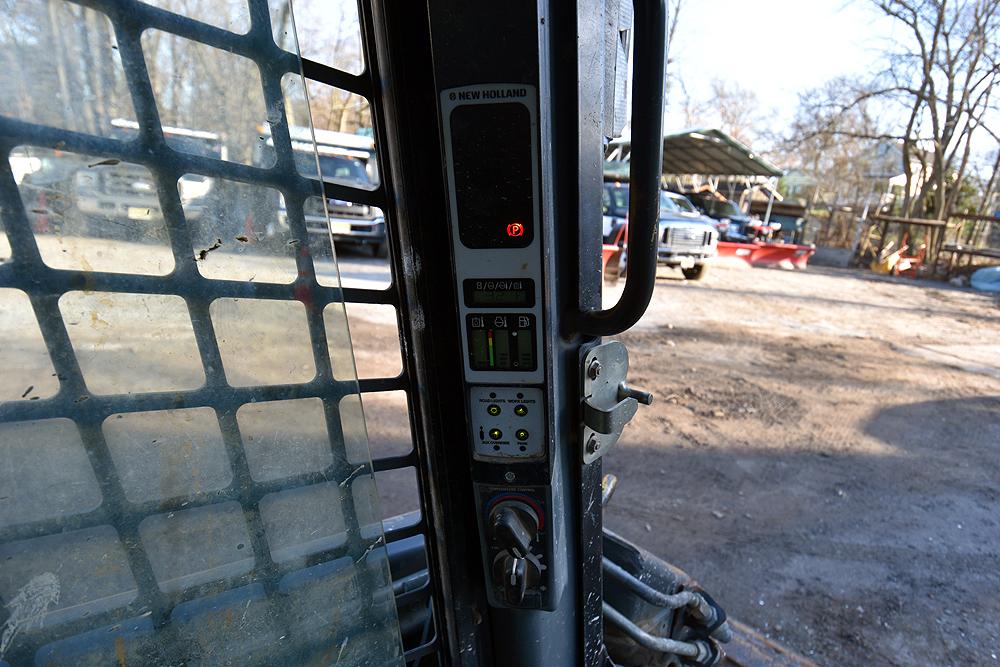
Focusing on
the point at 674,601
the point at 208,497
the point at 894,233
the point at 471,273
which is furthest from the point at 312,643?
the point at 894,233

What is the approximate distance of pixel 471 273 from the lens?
96 centimetres

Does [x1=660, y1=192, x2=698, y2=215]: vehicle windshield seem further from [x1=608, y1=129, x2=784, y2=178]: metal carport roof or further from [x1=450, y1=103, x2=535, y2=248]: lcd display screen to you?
[x1=450, y1=103, x2=535, y2=248]: lcd display screen

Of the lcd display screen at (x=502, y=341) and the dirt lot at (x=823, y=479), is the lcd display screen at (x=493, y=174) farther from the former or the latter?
the dirt lot at (x=823, y=479)

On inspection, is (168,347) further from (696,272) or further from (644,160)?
(696,272)

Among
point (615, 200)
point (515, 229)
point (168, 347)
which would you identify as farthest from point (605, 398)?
point (615, 200)

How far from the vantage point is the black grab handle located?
2.79 feet

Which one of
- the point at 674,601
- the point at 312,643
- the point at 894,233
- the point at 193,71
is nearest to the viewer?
the point at 193,71

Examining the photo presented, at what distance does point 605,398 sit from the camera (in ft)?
3.72

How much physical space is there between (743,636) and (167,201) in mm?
2160

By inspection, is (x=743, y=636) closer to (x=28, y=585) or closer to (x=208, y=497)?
(x=208, y=497)

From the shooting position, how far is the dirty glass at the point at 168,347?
26.5 inches

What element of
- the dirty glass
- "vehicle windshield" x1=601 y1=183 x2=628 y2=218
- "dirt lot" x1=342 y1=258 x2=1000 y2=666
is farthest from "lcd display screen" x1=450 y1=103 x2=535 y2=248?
"vehicle windshield" x1=601 y1=183 x2=628 y2=218

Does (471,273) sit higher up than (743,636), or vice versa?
(471,273)

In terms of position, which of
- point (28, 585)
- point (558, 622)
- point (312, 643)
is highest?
point (28, 585)
